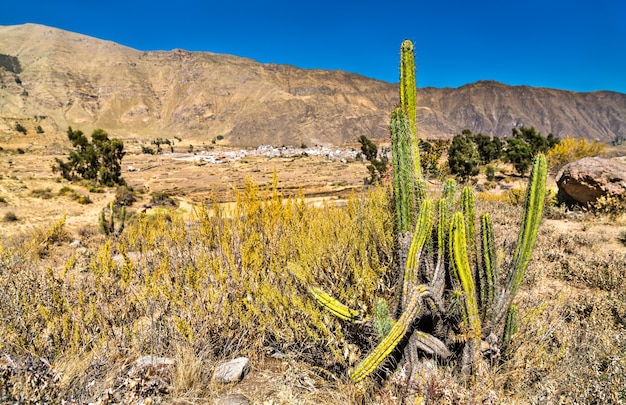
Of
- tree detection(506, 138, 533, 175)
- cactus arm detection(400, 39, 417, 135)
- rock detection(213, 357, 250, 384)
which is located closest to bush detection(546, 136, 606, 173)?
tree detection(506, 138, 533, 175)

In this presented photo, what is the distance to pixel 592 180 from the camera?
9523 millimetres

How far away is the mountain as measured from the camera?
354ft

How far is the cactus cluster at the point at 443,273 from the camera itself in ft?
8.52

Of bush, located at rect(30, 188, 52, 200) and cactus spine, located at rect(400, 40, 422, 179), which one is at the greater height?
cactus spine, located at rect(400, 40, 422, 179)

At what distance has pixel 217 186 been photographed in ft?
87.3

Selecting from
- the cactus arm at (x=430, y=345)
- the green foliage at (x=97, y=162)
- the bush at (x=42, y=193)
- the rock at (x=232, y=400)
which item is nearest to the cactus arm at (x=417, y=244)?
the cactus arm at (x=430, y=345)

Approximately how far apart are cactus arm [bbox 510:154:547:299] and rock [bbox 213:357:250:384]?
2.39 metres

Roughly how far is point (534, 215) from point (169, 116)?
443 feet

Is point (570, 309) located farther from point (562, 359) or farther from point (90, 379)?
point (90, 379)

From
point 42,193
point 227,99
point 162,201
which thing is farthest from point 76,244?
point 227,99

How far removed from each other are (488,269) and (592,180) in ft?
30.2

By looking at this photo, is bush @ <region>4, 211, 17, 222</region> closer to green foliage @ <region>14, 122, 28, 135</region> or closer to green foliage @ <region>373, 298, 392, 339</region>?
green foliage @ <region>373, 298, 392, 339</region>

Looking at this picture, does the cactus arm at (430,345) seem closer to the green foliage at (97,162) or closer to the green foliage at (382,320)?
the green foliage at (382,320)

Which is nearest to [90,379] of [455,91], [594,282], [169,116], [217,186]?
[594,282]
